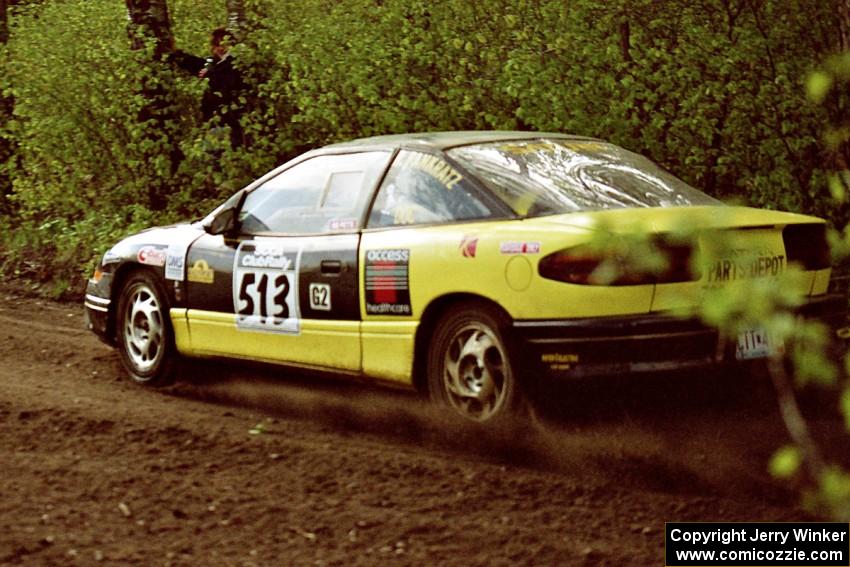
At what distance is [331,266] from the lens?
7.03 m

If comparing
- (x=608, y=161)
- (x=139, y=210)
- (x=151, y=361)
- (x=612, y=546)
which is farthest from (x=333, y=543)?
(x=139, y=210)

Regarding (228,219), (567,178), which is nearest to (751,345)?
(567,178)

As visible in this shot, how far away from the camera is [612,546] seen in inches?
185

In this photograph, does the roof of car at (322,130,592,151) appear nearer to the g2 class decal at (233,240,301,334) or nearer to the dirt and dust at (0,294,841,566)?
the g2 class decal at (233,240,301,334)

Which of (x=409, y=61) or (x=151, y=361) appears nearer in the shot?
(x=151, y=361)

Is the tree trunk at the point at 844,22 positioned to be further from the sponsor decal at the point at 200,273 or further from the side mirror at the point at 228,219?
the sponsor decal at the point at 200,273

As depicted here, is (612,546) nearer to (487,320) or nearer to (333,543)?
(333,543)

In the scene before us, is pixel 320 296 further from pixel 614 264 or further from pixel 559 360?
pixel 614 264

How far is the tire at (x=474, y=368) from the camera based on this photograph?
20.3ft

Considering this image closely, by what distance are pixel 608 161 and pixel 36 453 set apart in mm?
3180

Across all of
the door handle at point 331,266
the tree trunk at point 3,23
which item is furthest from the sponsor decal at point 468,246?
the tree trunk at point 3,23

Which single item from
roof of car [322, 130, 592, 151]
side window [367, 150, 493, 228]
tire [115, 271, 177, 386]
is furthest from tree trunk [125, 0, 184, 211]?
side window [367, 150, 493, 228]

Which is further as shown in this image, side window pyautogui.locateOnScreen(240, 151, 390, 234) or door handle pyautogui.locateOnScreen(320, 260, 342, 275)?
side window pyautogui.locateOnScreen(240, 151, 390, 234)

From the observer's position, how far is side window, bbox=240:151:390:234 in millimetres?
7172
